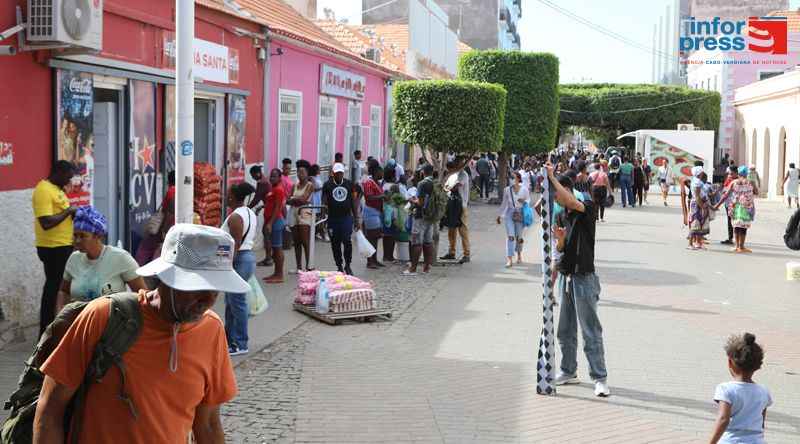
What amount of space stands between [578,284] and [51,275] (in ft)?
15.3

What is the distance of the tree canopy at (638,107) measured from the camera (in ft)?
170

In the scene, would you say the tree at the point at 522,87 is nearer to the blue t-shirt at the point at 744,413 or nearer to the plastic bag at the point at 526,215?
the plastic bag at the point at 526,215

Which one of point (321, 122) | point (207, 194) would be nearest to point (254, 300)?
point (207, 194)

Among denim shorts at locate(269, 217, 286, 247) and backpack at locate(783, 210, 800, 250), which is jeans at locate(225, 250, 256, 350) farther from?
backpack at locate(783, 210, 800, 250)

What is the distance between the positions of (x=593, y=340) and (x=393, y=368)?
186 centimetres

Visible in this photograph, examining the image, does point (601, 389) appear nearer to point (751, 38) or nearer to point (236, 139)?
point (236, 139)

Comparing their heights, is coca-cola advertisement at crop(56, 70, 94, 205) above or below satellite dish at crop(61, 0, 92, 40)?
below

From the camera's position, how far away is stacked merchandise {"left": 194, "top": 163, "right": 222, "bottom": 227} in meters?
13.8

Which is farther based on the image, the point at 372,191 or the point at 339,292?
the point at 372,191

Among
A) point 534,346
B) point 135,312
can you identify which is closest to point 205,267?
point 135,312

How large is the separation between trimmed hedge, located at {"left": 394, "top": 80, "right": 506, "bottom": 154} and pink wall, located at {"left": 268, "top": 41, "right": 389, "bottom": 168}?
1.66 metres

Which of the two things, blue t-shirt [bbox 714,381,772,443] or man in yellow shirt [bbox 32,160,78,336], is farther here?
man in yellow shirt [bbox 32,160,78,336]

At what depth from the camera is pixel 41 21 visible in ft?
31.4

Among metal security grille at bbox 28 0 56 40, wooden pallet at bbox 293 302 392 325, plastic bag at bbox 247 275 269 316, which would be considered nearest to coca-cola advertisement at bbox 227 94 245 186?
wooden pallet at bbox 293 302 392 325
